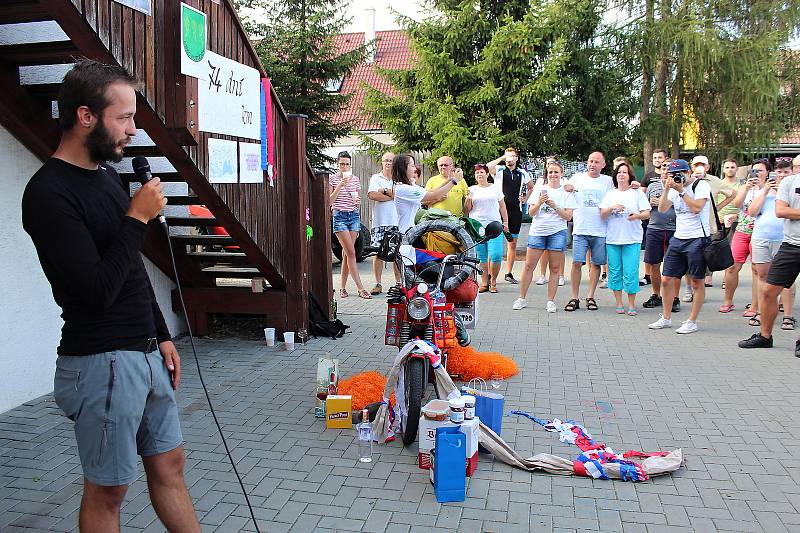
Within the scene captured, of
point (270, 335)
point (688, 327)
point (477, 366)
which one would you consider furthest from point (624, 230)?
point (270, 335)

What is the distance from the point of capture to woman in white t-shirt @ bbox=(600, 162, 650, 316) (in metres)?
9.01

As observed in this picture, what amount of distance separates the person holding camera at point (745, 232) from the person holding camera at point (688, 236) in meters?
1.29

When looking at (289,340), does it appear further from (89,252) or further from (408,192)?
(89,252)

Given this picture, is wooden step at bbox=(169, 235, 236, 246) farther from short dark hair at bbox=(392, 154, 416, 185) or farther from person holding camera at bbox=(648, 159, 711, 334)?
person holding camera at bbox=(648, 159, 711, 334)

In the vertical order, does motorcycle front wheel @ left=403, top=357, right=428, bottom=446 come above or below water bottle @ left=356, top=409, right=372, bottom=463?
above

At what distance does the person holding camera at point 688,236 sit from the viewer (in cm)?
791

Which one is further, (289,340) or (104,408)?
(289,340)

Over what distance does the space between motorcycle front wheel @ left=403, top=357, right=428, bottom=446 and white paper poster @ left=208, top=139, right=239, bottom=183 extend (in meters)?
2.38

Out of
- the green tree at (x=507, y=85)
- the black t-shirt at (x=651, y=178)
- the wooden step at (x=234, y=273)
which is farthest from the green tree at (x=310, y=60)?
the wooden step at (x=234, y=273)

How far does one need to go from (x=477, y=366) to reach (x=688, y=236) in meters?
3.31

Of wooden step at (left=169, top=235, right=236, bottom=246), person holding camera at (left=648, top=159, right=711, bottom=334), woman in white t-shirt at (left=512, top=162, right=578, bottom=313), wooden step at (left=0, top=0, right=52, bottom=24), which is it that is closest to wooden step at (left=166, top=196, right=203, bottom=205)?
wooden step at (left=169, top=235, right=236, bottom=246)

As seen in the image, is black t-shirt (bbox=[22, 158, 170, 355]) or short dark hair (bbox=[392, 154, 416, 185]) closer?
black t-shirt (bbox=[22, 158, 170, 355])

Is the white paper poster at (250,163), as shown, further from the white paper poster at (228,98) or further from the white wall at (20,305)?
the white wall at (20,305)

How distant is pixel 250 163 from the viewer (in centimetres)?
644
